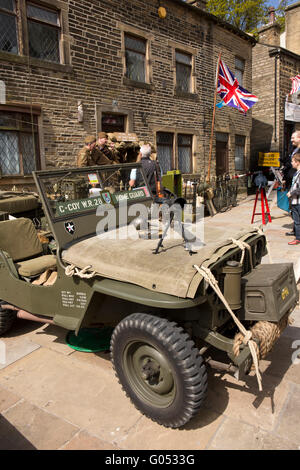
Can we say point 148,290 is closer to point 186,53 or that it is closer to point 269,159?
point 186,53

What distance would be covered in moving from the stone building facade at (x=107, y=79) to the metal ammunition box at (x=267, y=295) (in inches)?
280

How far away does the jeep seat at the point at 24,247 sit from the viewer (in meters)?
3.49

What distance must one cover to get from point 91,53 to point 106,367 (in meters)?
9.18

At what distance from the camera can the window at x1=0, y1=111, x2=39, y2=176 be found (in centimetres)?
816

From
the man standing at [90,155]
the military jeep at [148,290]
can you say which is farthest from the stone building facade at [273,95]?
the military jeep at [148,290]

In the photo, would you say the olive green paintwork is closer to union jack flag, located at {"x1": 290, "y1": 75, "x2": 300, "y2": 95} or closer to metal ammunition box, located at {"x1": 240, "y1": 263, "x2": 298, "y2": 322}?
metal ammunition box, located at {"x1": 240, "y1": 263, "x2": 298, "y2": 322}

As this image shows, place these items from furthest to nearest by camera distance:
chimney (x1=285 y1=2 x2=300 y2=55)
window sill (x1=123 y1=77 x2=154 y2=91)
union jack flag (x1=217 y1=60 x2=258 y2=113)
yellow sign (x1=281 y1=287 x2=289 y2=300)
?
chimney (x1=285 y1=2 x2=300 y2=55) < union jack flag (x1=217 y1=60 x2=258 y2=113) < window sill (x1=123 y1=77 x2=154 y2=91) < yellow sign (x1=281 y1=287 x2=289 y2=300)

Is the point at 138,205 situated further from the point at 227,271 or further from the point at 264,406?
the point at 264,406

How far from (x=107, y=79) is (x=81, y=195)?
795cm

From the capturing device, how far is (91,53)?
31.7 ft

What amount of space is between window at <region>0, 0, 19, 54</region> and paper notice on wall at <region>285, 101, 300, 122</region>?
584 inches

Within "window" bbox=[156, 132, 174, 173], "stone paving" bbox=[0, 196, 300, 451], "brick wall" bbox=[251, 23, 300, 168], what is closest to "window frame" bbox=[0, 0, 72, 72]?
"window" bbox=[156, 132, 174, 173]

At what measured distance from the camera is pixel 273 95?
59.6 ft

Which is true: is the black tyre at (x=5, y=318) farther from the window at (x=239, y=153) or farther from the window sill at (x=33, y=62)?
the window at (x=239, y=153)
